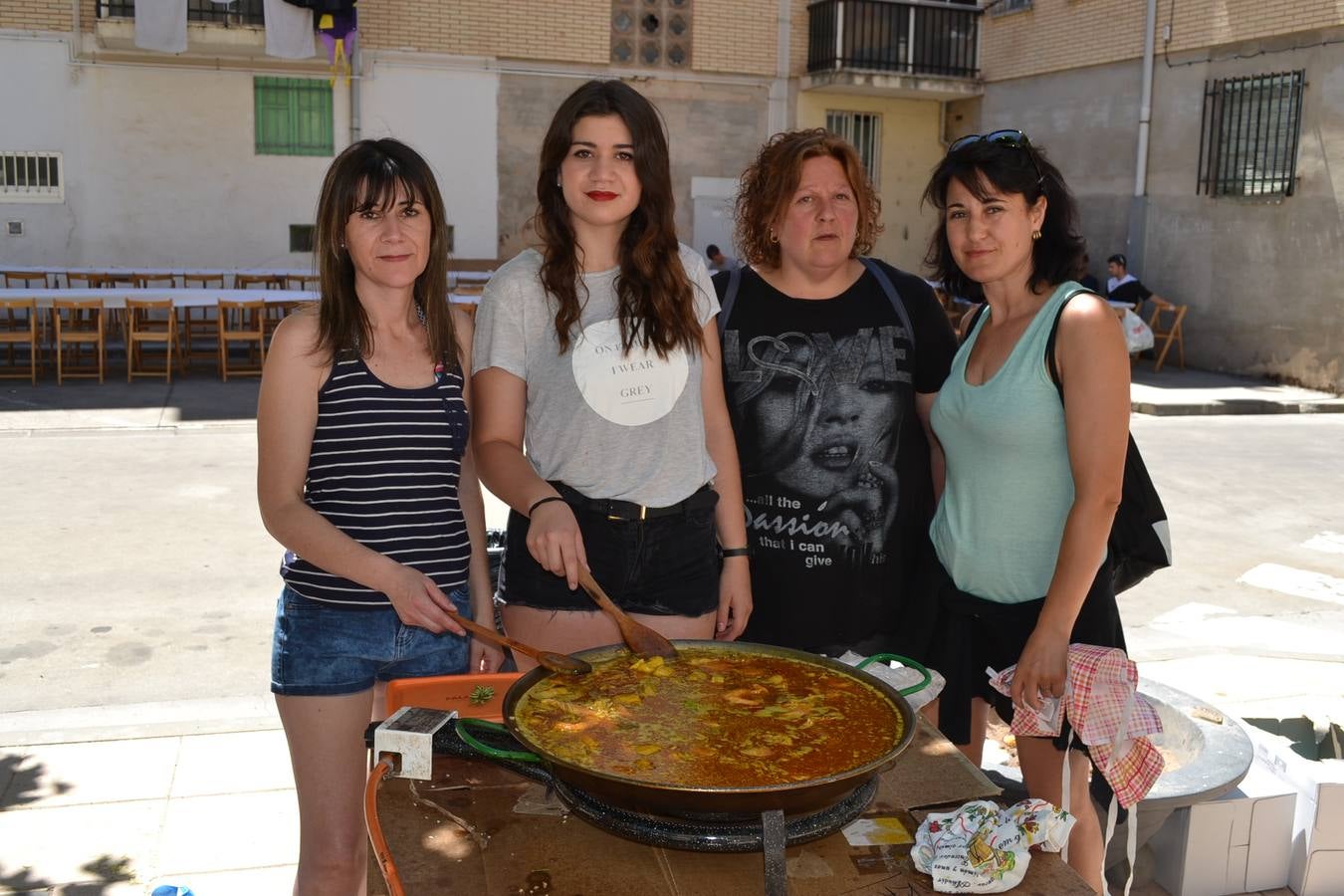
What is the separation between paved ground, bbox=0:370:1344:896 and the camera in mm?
3789

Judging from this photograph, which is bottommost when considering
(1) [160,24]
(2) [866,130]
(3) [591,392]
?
(3) [591,392]

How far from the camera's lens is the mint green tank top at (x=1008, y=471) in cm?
253

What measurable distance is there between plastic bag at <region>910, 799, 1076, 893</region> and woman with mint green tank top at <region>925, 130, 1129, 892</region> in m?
0.75

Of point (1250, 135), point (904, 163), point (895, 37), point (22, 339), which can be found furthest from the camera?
point (904, 163)

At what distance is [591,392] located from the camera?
8.54 feet

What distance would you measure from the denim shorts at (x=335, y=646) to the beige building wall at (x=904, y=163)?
1999cm

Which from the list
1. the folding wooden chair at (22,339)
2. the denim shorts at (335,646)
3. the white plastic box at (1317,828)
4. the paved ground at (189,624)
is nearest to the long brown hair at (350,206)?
the denim shorts at (335,646)

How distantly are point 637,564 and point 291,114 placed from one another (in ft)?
57.4

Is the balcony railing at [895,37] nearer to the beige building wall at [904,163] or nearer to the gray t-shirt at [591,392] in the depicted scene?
the beige building wall at [904,163]

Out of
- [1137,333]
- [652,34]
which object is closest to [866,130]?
[652,34]

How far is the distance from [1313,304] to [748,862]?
51.6ft

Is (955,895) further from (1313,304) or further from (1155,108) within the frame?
(1155,108)

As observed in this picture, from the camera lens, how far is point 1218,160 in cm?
1634

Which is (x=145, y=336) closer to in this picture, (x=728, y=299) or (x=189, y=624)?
(x=189, y=624)
